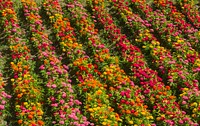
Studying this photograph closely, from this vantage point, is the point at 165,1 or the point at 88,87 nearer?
the point at 88,87

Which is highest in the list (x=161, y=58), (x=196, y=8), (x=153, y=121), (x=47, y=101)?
(x=196, y=8)

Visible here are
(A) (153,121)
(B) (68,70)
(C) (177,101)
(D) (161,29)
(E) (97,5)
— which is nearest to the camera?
(A) (153,121)

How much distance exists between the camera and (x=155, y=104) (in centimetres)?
952

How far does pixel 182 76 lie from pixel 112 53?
2.22 meters

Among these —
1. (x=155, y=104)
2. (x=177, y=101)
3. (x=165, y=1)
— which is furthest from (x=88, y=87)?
(x=165, y=1)

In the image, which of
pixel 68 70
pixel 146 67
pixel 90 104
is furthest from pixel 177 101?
pixel 68 70

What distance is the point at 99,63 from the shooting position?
10.5 meters

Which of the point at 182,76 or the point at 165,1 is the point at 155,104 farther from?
the point at 165,1

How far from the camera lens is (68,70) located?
34.7 ft

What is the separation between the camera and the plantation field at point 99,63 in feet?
30.2

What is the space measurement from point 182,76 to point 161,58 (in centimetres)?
88

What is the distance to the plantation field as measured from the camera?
9.21 metres

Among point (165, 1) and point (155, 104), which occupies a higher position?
point (165, 1)

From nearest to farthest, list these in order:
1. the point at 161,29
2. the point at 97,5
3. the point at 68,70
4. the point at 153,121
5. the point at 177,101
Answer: the point at 153,121, the point at 177,101, the point at 68,70, the point at 161,29, the point at 97,5
